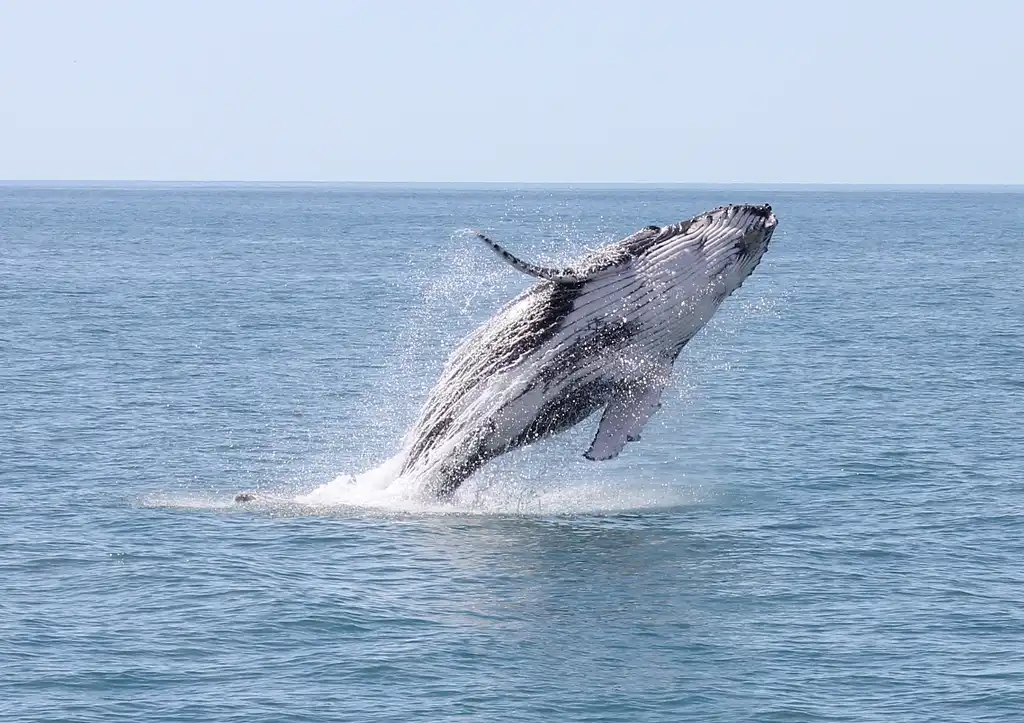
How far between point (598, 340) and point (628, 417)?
1163 mm

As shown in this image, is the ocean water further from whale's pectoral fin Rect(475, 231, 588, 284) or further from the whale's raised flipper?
whale's pectoral fin Rect(475, 231, 588, 284)

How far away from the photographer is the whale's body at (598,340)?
21641 mm

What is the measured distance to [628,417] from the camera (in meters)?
22.3

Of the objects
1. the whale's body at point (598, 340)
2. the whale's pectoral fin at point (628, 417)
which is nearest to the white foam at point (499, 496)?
the whale's body at point (598, 340)

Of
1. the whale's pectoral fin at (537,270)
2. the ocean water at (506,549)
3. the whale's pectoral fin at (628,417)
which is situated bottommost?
the ocean water at (506,549)

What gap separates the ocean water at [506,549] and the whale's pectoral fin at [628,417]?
59 cm

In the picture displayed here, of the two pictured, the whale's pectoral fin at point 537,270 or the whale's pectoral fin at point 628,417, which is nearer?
the whale's pectoral fin at point 537,270

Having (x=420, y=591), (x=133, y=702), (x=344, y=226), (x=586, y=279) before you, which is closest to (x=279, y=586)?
(x=420, y=591)

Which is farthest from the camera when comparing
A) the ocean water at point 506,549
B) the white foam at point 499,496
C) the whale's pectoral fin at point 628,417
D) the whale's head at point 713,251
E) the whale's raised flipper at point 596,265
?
the white foam at point 499,496

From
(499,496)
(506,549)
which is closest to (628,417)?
(506,549)

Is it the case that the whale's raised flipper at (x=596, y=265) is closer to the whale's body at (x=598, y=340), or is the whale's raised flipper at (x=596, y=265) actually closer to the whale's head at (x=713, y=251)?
the whale's body at (x=598, y=340)

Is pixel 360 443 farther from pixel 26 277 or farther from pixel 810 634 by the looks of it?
pixel 26 277

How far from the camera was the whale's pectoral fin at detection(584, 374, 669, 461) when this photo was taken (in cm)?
2217

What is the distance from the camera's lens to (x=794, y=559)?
23766 mm
